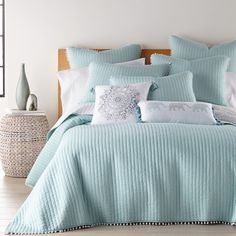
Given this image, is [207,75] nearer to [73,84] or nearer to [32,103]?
[73,84]

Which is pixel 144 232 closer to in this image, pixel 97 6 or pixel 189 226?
pixel 189 226

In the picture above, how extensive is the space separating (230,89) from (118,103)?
1.34 m

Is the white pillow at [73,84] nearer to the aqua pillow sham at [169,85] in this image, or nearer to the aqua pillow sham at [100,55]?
the aqua pillow sham at [100,55]

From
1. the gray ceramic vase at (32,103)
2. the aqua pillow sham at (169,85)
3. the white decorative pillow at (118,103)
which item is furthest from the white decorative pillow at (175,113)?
the gray ceramic vase at (32,103)

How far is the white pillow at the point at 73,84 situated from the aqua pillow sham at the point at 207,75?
40 cm

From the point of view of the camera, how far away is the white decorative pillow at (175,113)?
4316 millimetres

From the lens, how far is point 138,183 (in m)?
3.77

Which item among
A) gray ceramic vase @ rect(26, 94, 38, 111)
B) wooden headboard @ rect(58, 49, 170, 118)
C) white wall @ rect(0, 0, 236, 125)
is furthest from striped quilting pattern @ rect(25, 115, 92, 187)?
white wall @ rect(0, 0, 236, 125)

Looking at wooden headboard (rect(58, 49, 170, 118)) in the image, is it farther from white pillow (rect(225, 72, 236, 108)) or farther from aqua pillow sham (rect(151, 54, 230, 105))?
white pillow (rect(225, 72, 236, 108))

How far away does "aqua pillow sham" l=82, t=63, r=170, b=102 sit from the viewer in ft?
16.8

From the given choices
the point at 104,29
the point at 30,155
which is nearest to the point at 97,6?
the point at 104,29

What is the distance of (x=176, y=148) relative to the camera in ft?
12.5

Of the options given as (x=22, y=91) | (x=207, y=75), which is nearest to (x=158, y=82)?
(x=207, y=75)

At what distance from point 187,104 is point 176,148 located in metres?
0.69
